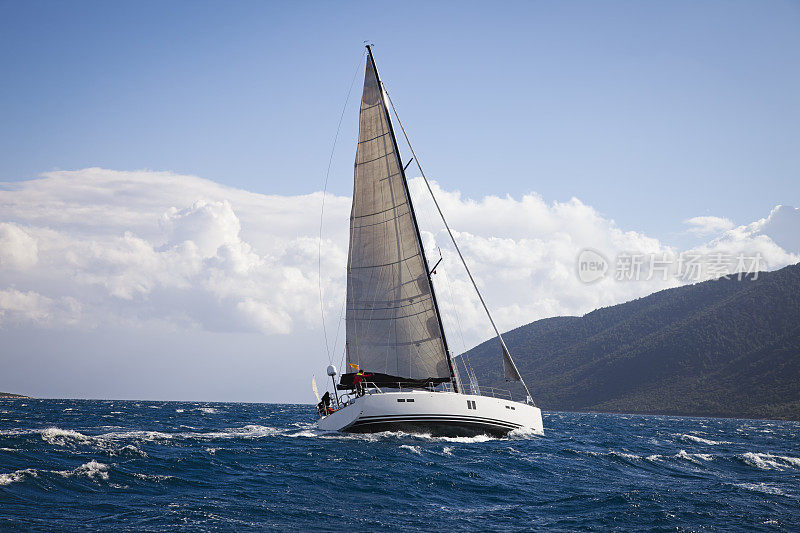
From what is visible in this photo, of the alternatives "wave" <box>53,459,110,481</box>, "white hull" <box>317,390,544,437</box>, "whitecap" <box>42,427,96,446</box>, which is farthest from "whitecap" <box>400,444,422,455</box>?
"whitecap" <box>42,427,96,446</box>

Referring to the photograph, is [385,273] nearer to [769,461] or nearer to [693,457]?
[693,457]

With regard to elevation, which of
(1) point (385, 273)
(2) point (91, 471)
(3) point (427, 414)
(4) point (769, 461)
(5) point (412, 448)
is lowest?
(4) point (769, 461)

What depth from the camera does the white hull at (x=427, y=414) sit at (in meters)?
26.4

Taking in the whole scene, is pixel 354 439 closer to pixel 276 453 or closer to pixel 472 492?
pixel 276 453

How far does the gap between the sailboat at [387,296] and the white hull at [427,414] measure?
0.71m

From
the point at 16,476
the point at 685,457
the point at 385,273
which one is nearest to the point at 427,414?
the point at 385,273

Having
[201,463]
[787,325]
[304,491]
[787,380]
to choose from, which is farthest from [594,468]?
[787,325]

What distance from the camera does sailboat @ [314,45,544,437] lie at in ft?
98.2

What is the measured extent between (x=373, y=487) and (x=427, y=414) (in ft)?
29.9

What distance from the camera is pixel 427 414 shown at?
26.4 m

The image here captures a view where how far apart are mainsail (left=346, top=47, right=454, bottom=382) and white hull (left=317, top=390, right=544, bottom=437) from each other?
2.95 m

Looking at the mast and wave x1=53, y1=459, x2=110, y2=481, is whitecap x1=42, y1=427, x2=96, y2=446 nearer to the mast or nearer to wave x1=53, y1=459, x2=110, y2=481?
wave x1=53, y1=459, x2=110, y2=481

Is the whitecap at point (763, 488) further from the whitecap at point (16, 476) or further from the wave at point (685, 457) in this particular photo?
the whitecap at point (16, 476)

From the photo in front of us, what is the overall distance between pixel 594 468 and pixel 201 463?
1403cm
